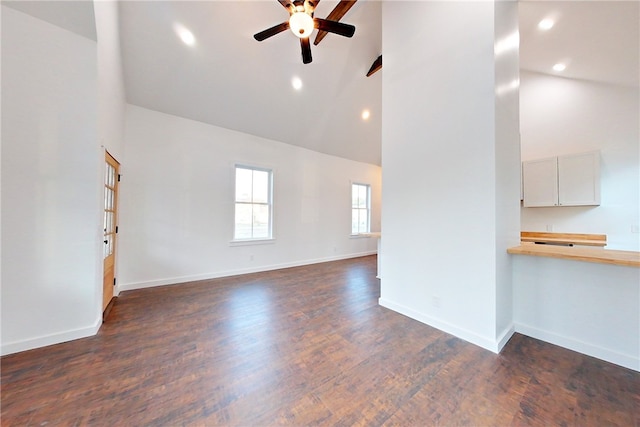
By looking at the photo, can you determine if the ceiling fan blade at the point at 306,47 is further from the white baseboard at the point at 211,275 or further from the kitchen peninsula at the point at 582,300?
the white baseboard at the point at 211,275

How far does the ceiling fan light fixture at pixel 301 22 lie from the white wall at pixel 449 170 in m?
1.16

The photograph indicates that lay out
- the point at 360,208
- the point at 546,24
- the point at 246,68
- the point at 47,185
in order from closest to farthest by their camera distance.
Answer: the point at 47,185
the point at 546,24
the point at 246,68
the point at 360,208

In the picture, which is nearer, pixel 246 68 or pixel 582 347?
pixel 582 347

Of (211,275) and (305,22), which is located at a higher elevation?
(305,22)

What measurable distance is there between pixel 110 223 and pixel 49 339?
1.52 metres

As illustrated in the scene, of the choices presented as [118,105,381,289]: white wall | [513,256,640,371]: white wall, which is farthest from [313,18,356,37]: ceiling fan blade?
[513,256,640,371]: white wall

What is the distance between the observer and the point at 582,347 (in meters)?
2.02

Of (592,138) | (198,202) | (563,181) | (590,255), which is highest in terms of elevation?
(592,138)

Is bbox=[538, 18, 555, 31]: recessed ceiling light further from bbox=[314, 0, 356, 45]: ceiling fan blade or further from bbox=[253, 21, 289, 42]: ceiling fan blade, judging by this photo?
bbox=[253, 21, 289, 42]: ceiling fan blade

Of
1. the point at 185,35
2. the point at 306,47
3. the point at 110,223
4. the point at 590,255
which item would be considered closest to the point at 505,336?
the point at 590,255

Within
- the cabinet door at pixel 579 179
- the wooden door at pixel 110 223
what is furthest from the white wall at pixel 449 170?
the wooden door at pixel 110 223

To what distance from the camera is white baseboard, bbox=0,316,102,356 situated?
195 centimetres

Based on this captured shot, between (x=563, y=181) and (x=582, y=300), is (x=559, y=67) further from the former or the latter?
(x=582, y=300)

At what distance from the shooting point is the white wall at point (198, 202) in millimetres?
3658
